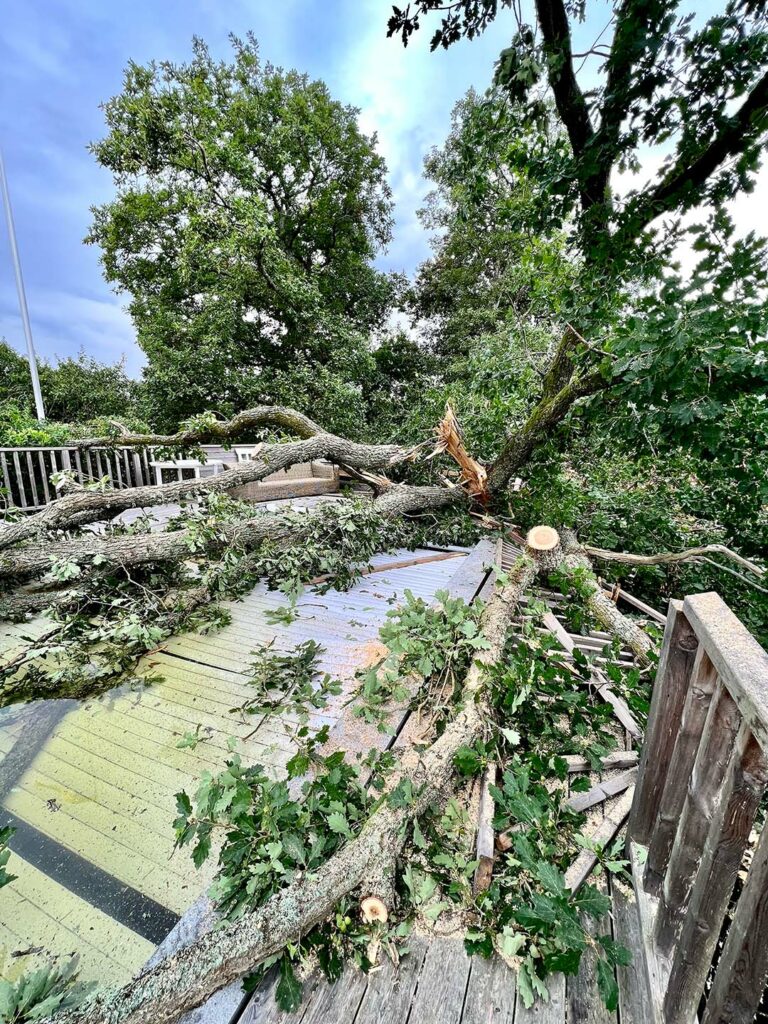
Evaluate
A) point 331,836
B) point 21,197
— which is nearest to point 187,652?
point 331,836

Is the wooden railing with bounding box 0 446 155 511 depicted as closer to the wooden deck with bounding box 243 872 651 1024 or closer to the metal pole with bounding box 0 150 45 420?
the metal pole with bounding box 0 150 45 420

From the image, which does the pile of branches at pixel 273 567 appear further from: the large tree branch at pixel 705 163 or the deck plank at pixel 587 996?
the large tree branch at pixel 705 163

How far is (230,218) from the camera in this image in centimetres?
901

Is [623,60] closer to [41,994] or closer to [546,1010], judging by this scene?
[546,1010]

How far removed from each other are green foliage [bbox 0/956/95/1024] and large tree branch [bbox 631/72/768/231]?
15.6 ft

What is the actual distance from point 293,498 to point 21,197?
44.1ft

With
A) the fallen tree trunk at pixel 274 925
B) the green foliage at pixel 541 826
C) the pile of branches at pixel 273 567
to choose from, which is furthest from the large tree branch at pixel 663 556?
the fallen tree trunk at pixel 274 925

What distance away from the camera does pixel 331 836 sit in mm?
1404

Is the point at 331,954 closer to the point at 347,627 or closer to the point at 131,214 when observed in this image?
the point at 347,627

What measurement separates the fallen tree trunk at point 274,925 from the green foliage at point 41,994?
0.51 feet

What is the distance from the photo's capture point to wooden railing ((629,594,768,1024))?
0.70 m

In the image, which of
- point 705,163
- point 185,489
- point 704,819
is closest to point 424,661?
point 704,819

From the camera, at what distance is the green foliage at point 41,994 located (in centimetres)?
101

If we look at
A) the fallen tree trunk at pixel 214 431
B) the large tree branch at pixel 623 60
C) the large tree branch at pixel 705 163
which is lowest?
the fallen tree trunk at pixel 214 431
